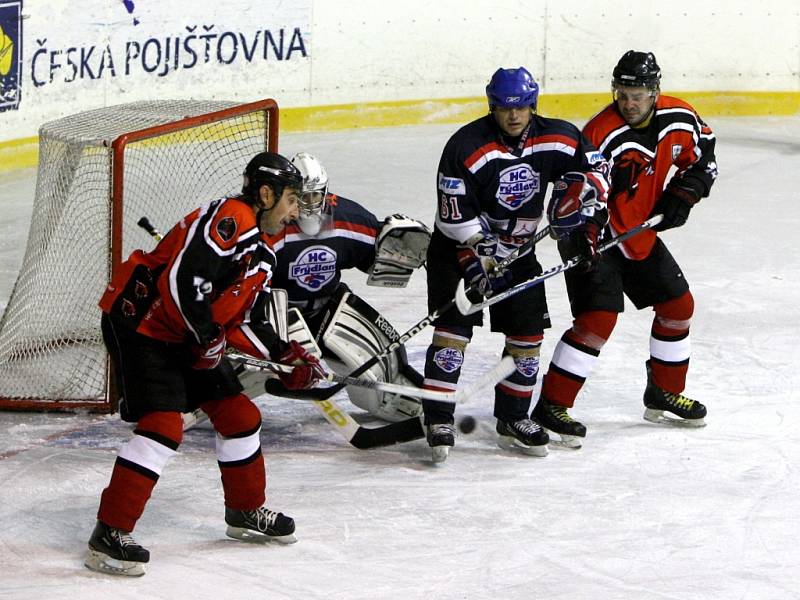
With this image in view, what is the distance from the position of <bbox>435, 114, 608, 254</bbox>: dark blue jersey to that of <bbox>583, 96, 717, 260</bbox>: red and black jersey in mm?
150

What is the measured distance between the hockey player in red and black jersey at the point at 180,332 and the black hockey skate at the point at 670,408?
1.45 m

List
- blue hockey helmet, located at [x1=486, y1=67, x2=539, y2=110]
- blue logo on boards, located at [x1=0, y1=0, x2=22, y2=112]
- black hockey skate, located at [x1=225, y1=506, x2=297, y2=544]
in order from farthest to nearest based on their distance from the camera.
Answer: blue logo on boards, located at [x1=0, y1=0, x2=22, y2=112] → blue hockey helmet, located at [x1=486, y1=67, x2=539, y2=110] → black hockey skate, located at [x1=225, y1=506, x2=297, y2=544]

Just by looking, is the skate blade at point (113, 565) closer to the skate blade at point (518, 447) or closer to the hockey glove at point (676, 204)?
the skate blade at point (518, 447)

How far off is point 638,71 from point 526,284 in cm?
64

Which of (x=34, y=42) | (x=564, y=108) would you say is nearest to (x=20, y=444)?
(x=34, y=42)

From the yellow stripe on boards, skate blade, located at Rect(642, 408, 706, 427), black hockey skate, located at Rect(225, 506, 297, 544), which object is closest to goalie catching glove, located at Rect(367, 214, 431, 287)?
skate blade, located at Rect(642, 408, 706, 427)

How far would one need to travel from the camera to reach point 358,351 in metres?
3.90

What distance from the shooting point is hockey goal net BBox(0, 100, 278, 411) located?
3.97 m

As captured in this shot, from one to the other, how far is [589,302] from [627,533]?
80cm

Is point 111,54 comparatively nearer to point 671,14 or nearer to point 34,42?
point 34,42

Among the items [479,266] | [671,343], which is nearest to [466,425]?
[479,266]

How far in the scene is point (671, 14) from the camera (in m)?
8.44

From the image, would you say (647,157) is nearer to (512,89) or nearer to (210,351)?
(512,89)

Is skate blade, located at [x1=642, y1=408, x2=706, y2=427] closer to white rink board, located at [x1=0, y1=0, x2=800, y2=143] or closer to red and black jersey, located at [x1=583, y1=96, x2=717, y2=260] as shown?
red and black jersey, located at [x1=583, y1=96, x2=717, y2=260]
